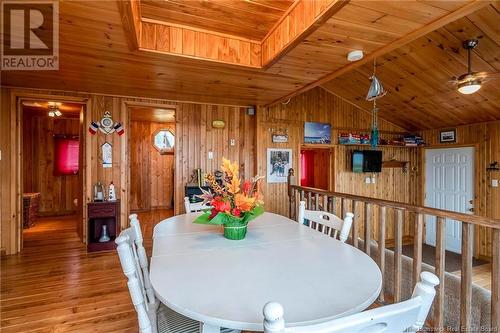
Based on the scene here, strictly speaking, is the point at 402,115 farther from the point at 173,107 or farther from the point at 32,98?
the point at 32,98

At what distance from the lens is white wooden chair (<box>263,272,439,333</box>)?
0.50 m

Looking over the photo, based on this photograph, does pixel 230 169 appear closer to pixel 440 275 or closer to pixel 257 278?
pixel 257 278

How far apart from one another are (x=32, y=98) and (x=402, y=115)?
22.0ft

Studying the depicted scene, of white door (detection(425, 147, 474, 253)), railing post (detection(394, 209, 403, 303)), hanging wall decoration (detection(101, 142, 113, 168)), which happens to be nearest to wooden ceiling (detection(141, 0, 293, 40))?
railing post (detection(394, 209, 403, 303))

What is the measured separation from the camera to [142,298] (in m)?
1.07

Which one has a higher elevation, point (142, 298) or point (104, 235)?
point (142, 298)

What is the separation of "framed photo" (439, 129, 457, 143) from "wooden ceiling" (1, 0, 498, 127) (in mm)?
A: 2745

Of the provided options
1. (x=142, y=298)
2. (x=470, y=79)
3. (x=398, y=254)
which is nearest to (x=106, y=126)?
(x=142, y=298)

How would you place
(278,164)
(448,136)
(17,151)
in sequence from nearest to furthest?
(17,151), (278,164), (448,136)

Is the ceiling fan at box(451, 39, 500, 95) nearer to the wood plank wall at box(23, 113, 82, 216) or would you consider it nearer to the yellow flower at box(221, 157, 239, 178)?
the yellow flower at box(221, 157, 239, 178)

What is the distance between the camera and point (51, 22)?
1.90m

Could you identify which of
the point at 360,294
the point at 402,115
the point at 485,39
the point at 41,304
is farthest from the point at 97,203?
the point at 402,115

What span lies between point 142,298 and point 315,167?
19.9 ft

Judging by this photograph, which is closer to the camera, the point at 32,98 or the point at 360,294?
the point at 360,294
